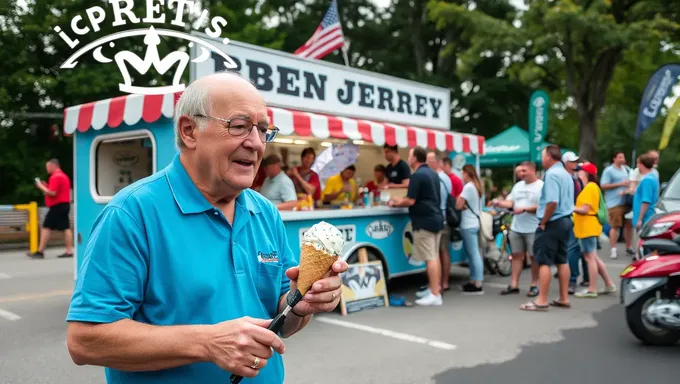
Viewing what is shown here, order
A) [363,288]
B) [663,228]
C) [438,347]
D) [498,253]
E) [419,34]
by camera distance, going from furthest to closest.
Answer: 1. [419,34]
2. [498,253]
3. [363,288]
4. [663,228]
5. [438,347]

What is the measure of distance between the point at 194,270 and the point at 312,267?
343 mm

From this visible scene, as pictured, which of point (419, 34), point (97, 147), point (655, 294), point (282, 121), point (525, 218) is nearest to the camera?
point (655, 294)

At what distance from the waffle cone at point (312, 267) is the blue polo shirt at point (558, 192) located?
5.43 metres

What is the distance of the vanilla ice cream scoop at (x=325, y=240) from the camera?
66.0 inches

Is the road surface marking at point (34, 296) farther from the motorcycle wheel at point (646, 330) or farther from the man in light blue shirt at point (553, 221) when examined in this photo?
the motorcycle wheel at point (646, 330)

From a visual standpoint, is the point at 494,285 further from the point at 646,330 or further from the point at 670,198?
the point at 646,330

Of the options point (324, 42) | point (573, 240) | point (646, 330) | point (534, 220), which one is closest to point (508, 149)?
point (324, 42)

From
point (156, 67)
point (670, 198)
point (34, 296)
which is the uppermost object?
point (156, 67)

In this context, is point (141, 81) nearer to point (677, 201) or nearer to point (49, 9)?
point (49, 9)

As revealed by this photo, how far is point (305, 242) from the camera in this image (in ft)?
5.63

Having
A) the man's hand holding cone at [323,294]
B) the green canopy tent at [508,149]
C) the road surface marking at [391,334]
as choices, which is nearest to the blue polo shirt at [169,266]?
the man's hand holding cone at [323,294]

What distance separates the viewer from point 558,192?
6.54 m

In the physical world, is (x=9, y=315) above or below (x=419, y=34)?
below

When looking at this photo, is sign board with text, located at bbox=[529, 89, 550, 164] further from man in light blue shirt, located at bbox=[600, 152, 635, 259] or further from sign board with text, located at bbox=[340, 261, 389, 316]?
sign board with text, located at bbox=[340, 261, 389, 316]
